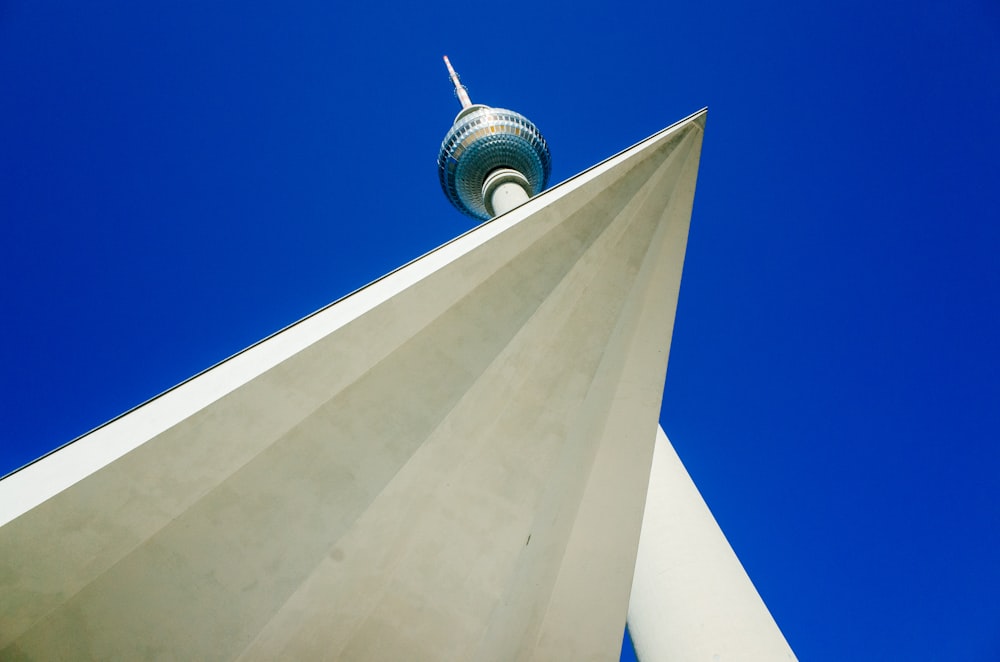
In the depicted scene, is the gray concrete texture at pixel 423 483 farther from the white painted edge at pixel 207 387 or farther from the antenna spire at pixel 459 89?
the antenna spire at pixel 459 89

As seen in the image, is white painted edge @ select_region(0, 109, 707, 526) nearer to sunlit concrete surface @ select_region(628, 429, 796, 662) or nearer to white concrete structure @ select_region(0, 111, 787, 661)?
white concrete structure @ select_region(0, 111, 787, 661)

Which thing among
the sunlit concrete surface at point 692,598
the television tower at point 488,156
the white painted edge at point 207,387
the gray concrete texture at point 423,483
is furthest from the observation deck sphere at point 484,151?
the white painted edge at point 207,387

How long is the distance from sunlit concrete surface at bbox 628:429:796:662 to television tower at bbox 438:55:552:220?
66.4 ft

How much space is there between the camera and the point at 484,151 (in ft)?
92.3

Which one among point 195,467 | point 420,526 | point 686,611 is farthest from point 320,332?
point 686,611

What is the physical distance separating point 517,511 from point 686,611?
3927 mm

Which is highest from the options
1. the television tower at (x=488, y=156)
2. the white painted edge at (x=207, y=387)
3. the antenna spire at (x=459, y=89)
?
the antenna spire at (x=459, y=89)

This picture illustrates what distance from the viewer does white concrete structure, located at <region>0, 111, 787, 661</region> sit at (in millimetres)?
4254

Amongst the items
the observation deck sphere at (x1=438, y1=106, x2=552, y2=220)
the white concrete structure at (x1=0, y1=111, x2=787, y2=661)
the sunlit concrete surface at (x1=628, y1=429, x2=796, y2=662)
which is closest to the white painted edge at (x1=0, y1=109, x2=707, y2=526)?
the white concrete structure at (x1=0, y1=111, x2=787, y2=661)

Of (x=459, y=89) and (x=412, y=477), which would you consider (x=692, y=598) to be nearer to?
(x=412, y=477)

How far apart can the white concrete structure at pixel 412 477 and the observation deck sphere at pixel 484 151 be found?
21946mm

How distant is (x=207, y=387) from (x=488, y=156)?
85.5ft

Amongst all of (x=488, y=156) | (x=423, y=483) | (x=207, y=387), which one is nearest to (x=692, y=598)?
(x=423, y=483)

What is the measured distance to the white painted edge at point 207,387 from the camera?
3752mm
